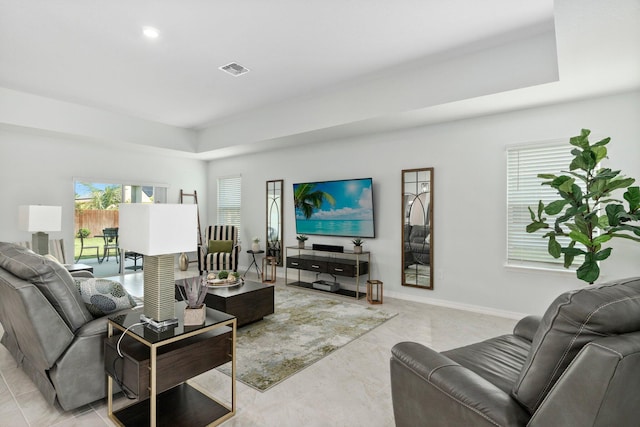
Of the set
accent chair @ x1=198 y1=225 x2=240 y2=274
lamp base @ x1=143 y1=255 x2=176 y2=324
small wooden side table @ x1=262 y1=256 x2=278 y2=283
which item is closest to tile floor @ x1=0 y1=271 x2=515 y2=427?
lamp base @ x1=143 y1=255 x2=176 y2=324

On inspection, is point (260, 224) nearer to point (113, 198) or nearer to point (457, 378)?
point (113, 198)

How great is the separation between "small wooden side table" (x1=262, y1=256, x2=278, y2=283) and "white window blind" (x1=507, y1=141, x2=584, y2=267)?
372cm

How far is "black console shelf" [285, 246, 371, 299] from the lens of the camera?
16.5ft

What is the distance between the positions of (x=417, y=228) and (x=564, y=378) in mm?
3777

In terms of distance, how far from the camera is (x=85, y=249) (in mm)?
6164

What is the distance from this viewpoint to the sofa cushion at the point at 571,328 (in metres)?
1.10

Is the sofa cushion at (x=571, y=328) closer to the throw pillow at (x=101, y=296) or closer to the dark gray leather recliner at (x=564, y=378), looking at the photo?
the dark gray leather recliner at (x=564, y=378)

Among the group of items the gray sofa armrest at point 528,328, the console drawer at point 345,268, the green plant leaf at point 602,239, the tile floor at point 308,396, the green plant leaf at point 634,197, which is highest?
the green plant leaf at point 634,197

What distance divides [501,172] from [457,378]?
3428mm

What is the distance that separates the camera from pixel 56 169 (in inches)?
222

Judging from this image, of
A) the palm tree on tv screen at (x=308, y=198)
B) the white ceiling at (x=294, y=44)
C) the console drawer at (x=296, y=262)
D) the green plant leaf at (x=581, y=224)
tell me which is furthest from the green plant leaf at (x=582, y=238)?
the console drawer at (x=296, y=262)

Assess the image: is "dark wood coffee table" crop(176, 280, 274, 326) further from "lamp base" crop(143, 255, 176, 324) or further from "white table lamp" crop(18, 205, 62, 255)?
"white table lamp" crop(18, 205, 62, 255)

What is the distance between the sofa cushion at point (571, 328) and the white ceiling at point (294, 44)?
6.44 feet

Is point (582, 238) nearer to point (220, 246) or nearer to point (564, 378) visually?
point (564, 378)
